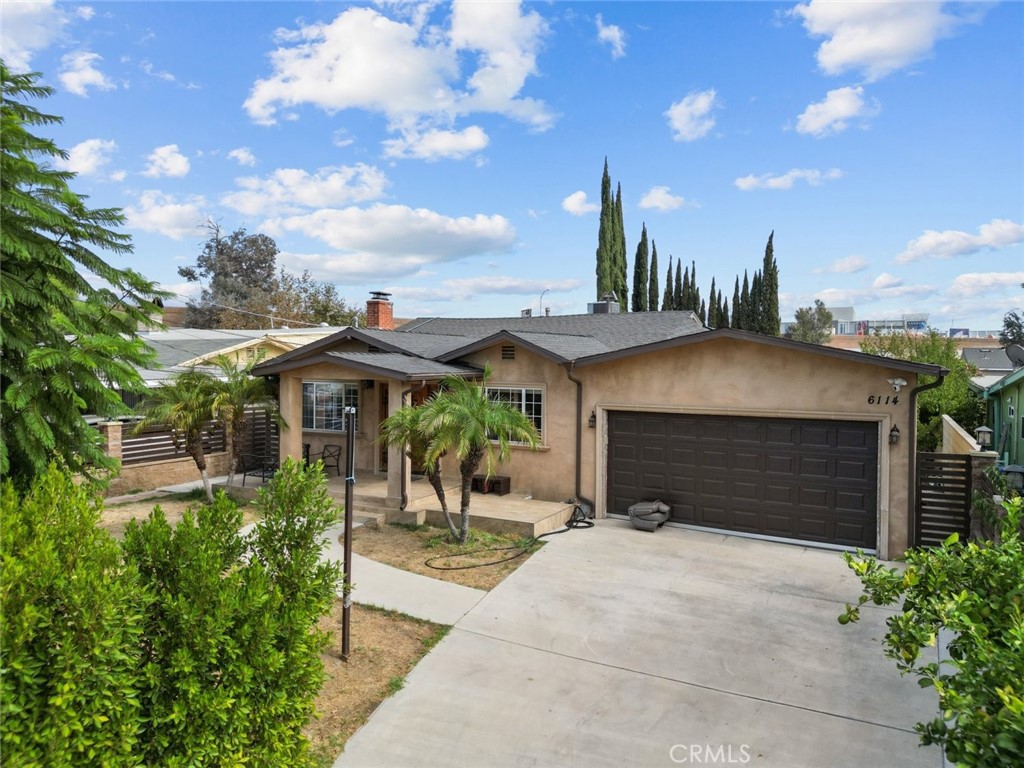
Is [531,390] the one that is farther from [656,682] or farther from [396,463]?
[656,682]

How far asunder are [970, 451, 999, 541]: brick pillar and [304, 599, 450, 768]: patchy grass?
8.70 metres

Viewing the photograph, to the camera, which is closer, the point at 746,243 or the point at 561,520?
the point at 561,520

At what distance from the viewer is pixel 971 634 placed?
8.97ft

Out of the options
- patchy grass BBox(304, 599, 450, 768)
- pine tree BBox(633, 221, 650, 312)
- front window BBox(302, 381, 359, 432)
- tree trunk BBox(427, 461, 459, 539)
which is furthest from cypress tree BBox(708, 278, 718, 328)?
patchy grass BBox(304, 599, 450, 768)

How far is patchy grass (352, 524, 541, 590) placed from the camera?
8.84 meters

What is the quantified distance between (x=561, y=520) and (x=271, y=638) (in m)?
8.56

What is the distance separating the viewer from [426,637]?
6797 millimetres

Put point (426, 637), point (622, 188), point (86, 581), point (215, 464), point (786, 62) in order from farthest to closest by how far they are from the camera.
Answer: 1. point (622, 188)
2. point (215, 464)
3. point (786, 62)
4. point (426, 637)
5. point (86, 581)

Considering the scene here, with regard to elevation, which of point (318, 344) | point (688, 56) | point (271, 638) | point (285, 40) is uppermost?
point (688, 56)

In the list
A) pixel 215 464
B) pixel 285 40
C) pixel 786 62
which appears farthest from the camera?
pixel 215 464

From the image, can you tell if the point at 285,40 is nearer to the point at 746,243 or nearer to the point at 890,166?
the point at 890,166

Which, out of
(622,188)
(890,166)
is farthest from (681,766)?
(622,188)

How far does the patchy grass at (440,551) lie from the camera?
8.84 metres

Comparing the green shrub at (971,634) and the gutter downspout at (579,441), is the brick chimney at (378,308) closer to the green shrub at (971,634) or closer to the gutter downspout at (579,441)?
the gutter downspout at (579,441)
